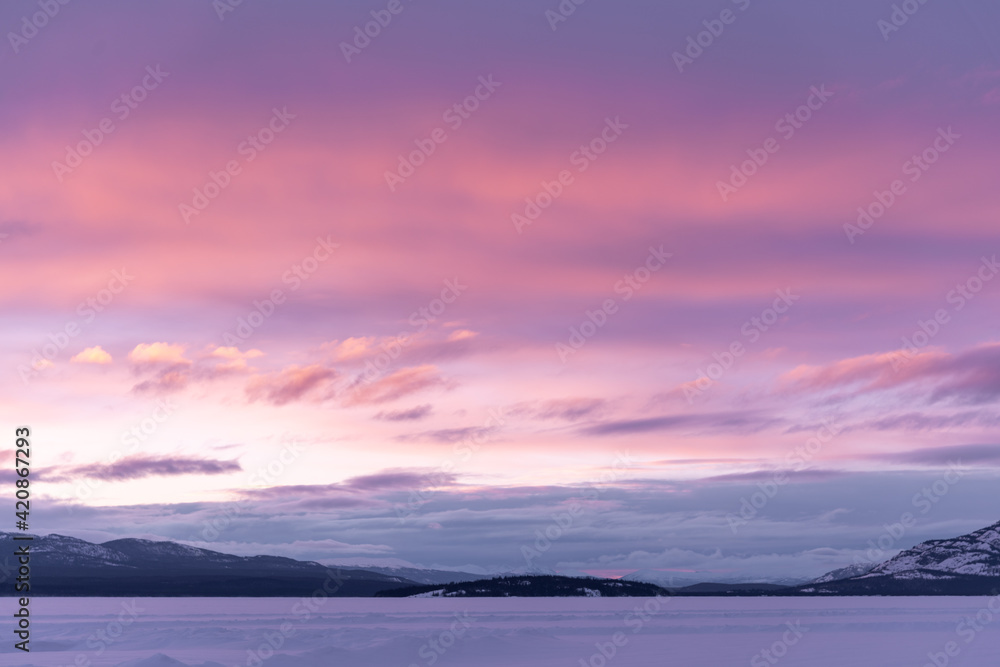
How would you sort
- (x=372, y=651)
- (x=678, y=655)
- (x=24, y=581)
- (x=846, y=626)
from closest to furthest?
Result: 1. (x=24, y=581)
2. (x=372, y=651)
3. (x=678, y=655)
4. (x=846, y=626)

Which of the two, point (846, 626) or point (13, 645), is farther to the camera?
point (846, 626)

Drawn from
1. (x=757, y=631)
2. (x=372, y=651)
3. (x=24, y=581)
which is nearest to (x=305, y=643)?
(x=372, y=651)

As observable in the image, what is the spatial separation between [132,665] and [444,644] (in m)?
27.2

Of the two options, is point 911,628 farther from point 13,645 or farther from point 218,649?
point 13,645

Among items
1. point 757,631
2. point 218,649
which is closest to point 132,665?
point 218,649

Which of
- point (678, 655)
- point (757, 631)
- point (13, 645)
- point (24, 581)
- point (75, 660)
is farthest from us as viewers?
point (757, 631)

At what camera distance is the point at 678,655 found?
74.2 m

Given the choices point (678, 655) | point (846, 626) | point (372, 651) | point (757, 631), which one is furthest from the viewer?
point (846, 626)

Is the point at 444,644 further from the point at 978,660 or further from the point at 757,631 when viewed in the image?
the point at 757,631

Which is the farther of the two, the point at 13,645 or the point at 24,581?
the point at 13,645

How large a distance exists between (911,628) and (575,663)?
221 ft

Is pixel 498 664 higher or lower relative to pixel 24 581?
lower

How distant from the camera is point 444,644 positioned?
74625 mm

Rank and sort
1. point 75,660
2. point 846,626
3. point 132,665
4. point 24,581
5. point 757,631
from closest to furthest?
point 24,581, point 132,665, point 75,660, point 757,631, point 846,626
